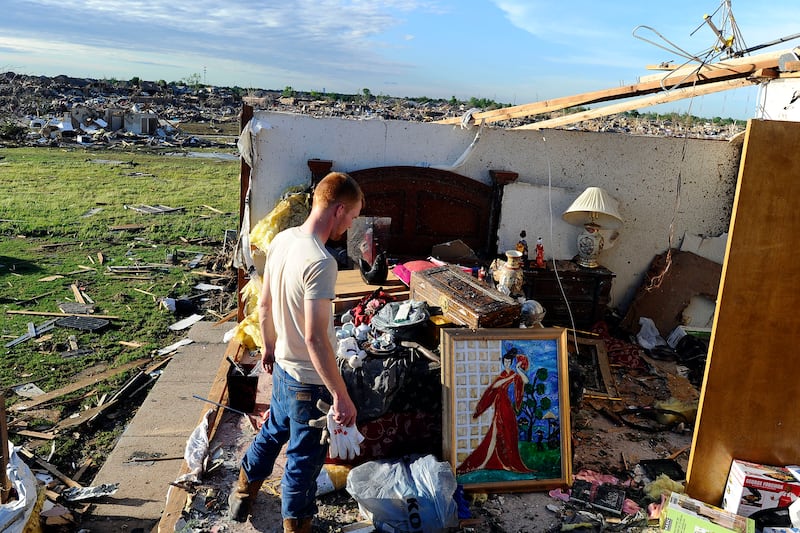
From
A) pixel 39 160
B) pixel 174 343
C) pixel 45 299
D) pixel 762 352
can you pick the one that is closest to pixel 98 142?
pixel 39 160

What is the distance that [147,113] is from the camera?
103 feet

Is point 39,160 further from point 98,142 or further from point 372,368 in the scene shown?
point 372,368

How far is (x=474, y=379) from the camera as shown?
4.57m

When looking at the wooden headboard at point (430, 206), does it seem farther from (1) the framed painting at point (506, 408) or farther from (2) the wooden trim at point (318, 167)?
(1) the framed painting at point (506, 408)

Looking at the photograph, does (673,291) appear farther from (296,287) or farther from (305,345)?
(296,287)

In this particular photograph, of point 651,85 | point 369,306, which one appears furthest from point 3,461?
point 651,85

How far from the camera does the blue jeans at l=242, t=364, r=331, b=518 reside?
135 inches

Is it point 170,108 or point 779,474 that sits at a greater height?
point 170,108

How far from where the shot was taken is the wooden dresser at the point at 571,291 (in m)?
7.29

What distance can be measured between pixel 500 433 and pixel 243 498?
1904mm

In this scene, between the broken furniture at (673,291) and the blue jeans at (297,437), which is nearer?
the blue jeans at (297,437)

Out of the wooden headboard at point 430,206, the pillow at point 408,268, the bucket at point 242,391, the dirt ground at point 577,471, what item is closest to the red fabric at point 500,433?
the dirt ground at point 577,471

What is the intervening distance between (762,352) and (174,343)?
6.25 meters

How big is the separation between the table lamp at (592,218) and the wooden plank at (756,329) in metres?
3.13
